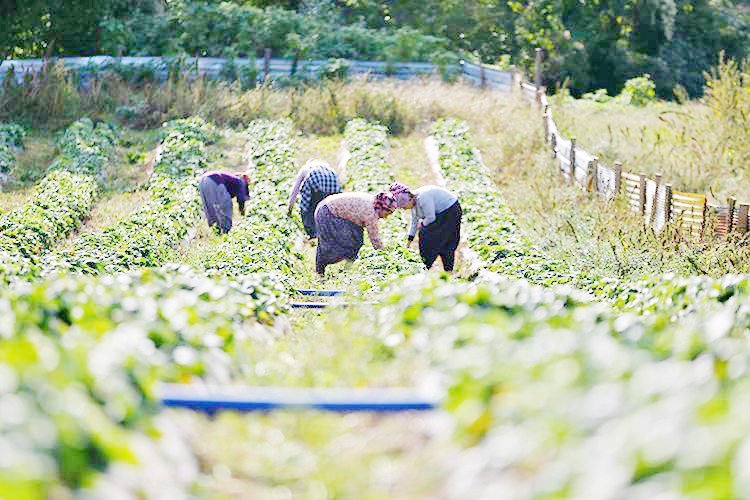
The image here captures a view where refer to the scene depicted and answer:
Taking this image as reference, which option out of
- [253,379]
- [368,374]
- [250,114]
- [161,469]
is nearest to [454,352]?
[368,374]

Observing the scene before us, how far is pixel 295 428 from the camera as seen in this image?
4.54 meters

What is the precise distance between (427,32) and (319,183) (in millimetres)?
23944

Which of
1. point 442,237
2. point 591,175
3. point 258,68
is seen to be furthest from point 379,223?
point 258,68

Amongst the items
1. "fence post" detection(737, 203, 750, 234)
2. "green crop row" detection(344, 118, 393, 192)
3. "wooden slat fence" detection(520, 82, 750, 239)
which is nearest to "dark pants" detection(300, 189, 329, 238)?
"green crop row" detection(344, 118, 393, 192)

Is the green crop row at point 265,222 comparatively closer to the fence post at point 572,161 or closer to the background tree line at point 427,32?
the fence post at point 572,161

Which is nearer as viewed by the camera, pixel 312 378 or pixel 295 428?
pixel 295 428

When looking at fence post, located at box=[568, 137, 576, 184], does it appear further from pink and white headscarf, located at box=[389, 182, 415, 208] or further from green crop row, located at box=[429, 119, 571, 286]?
pink and white headscarf, located at box=[389, 182, 415, 208]

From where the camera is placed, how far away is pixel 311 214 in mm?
13609

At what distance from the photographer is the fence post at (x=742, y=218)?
12766mm

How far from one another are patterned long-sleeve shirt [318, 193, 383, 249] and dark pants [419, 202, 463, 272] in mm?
674

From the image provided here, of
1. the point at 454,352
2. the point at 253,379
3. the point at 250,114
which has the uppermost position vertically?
the point at 454,352

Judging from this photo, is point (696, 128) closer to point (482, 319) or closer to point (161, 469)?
point (482, 319)

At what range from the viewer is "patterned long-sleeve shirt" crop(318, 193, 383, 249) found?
37.8ft

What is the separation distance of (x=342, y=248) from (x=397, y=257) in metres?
0.58
